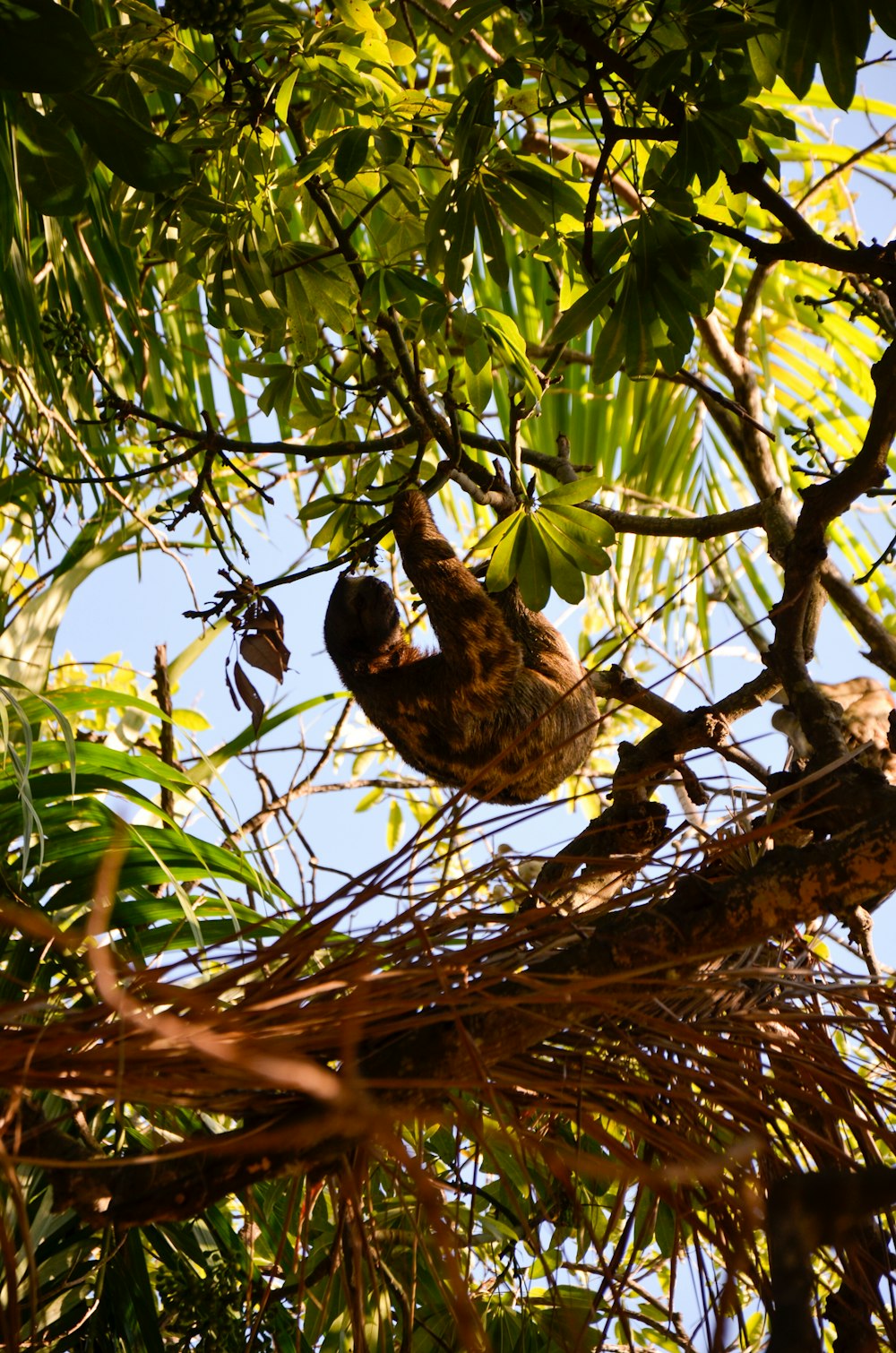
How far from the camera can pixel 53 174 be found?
1.85m

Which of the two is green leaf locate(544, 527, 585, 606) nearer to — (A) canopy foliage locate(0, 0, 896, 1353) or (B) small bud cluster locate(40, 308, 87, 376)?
(A) canopy foliage locate(0, 0, 896, 1353)

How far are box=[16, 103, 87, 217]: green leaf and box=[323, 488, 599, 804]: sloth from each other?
1.37 meters

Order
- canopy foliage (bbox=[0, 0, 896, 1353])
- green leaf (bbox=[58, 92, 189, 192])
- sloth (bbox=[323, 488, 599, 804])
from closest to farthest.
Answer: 1. canopy foliage (bbox=[0, 0, 896, 1353])
2. green leaf (bbox=[58, 92, 189, 192])
3. sloth (bbox=[323, 488, 599, 804])

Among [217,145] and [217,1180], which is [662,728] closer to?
[217,145]

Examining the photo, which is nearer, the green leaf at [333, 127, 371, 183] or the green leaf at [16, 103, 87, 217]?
the green leaf at [16, 103, 87, 217]

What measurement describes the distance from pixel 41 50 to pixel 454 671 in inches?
91.1

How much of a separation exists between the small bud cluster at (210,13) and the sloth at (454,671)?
134cm

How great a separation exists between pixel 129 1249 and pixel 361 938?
1149mm

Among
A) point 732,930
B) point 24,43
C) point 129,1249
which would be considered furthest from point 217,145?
point 129,1249

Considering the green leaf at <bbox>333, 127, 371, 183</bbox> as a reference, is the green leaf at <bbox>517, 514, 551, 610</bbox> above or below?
below

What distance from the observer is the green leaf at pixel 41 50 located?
143 cm

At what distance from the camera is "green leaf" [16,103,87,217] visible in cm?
184

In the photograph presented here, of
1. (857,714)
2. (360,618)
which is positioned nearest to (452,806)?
(857,714)

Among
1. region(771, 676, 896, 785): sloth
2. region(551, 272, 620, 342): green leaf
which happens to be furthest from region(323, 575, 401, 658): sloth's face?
region(551, 272, 620, 342): green leaf
